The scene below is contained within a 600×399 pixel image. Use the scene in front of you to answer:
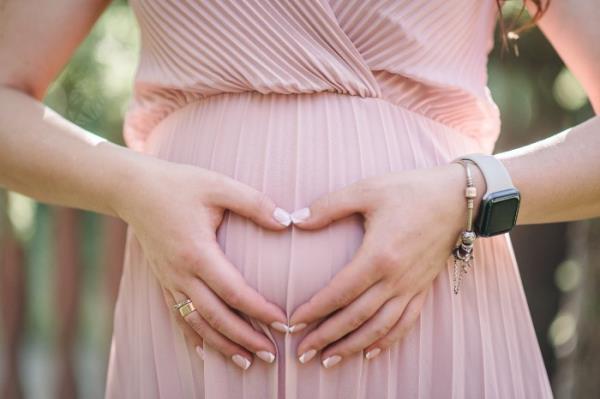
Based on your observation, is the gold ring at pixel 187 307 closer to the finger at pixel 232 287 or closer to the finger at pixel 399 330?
the finger at pixel 232 287

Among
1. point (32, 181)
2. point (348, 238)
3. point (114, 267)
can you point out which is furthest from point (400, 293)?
point (114, 267)

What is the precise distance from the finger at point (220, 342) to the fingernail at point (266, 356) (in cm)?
2

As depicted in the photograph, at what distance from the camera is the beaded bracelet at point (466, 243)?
0.92 metres

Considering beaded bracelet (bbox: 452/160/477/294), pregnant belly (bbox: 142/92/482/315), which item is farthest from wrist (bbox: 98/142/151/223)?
beaded bracelet (bbox: 452/160/477/294)

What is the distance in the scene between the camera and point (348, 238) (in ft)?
3.06

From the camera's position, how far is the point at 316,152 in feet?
3.25

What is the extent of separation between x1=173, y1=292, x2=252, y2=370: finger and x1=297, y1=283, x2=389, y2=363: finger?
0.30 ft

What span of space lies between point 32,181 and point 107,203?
0.54ft

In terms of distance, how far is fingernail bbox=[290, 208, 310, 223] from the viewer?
0.92m

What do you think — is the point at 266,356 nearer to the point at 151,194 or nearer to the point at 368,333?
the point at 368,333

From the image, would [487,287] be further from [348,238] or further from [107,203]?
[107,203]

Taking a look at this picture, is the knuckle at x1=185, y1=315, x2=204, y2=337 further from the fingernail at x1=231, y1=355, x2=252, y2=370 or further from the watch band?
the watch band

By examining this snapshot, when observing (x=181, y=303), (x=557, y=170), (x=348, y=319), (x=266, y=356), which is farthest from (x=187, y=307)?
(x=557, y=170)

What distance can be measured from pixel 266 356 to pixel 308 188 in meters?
0.26
